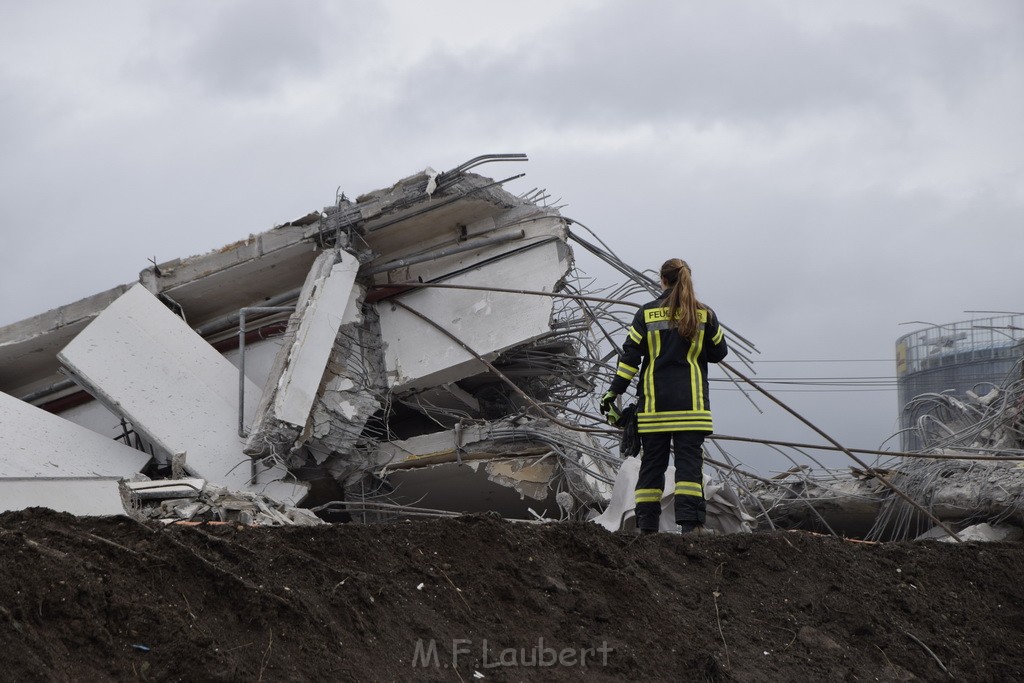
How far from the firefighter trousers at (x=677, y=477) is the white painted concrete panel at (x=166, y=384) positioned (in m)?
3.49

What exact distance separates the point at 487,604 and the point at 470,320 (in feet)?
16.4

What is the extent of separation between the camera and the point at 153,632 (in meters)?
3.06

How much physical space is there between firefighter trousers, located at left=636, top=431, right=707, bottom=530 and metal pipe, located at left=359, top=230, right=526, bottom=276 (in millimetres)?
3488

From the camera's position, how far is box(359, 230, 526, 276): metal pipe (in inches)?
342

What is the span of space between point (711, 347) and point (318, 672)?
9.75 ft

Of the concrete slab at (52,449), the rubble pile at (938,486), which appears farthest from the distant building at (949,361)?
the concrete slab at (52,449)

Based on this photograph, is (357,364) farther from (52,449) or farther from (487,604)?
(487,604)

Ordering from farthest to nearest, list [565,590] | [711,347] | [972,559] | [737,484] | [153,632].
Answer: [737,484] < [711,347] < [972,559] < [565,590] < [153,632]

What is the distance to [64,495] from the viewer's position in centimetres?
527

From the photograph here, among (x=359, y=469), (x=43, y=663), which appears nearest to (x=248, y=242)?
(x=359, y=469)

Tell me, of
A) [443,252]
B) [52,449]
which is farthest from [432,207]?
[52,449]

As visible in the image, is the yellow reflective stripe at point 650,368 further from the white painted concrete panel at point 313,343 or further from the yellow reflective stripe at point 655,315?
the white painted concrete panel at point 313,343

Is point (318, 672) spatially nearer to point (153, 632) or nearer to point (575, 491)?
point (153, 632)

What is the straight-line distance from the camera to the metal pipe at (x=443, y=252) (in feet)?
28.5
